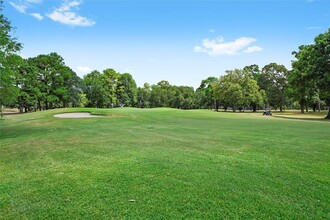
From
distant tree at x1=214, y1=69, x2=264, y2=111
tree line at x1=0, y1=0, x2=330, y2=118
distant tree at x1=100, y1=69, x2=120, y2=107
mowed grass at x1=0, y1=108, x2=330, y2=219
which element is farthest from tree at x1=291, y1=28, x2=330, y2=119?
distant tree at x1=100, y1=69, x2=120, y2=107

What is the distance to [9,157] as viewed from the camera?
23.5 ft

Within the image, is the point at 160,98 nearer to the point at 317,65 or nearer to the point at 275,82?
the point at 275,82

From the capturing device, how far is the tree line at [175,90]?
96.3ft

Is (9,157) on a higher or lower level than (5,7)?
lower

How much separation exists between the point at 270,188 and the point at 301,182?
83 centimetres

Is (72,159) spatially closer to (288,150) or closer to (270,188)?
(270,188)

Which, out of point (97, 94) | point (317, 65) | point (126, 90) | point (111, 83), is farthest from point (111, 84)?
point (317, 65)

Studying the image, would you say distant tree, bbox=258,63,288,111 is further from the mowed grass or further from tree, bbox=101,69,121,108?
the mowed grass

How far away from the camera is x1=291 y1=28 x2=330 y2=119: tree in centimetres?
2753

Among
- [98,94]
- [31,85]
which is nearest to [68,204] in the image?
[31,85]

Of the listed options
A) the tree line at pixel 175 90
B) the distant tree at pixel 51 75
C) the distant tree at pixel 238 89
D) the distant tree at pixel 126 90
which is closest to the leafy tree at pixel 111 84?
the tree line at pixel 175 90

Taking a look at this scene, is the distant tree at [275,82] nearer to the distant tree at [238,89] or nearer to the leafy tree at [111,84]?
the distant tree at [238,89]

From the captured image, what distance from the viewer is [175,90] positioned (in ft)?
290

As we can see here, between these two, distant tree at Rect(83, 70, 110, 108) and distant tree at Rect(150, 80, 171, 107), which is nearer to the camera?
distant tree at Rect(83, 70, 110, 108)
